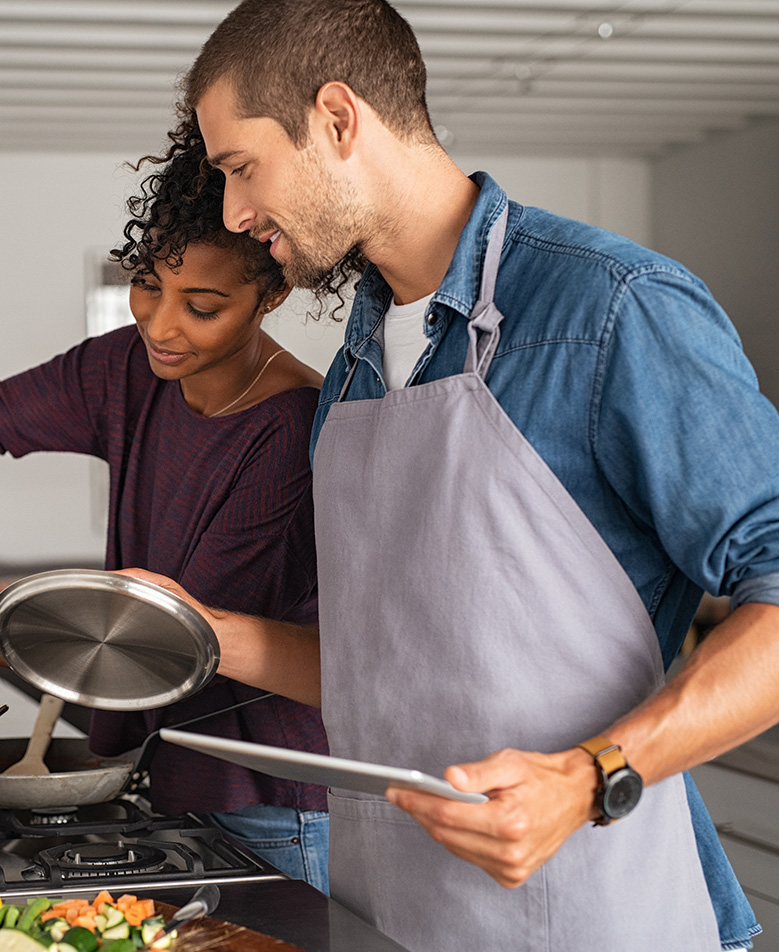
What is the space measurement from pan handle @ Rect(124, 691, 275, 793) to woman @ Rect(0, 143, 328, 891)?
17 mm

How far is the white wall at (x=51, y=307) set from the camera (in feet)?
21.0

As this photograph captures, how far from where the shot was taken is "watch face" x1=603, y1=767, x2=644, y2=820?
0.96m

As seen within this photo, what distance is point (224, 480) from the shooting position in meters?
1.65

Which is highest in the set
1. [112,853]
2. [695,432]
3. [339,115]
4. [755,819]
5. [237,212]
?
[339,115]

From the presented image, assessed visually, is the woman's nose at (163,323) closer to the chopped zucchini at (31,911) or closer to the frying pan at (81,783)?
the frying pan at (81,783)

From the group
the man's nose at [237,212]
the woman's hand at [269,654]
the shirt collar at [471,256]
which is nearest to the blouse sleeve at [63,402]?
the woman's hand at [269,654]

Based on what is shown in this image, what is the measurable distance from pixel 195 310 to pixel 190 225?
122 mm

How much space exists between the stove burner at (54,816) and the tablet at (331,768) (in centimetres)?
69

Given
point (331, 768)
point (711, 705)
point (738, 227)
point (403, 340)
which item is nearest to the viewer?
point (331, 768)

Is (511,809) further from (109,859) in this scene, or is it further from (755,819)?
(755,819)

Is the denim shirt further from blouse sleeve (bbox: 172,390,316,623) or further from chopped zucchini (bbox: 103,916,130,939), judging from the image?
chopped zucchini (bbox: 103,916,130,939)

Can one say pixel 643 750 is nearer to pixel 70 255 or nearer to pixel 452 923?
pixel 452 923

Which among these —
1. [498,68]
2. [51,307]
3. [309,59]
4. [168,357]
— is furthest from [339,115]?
[51,307]

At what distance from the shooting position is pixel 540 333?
1.13 m
